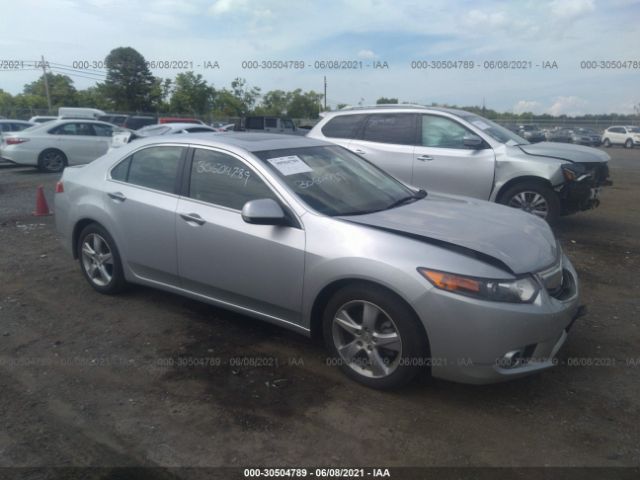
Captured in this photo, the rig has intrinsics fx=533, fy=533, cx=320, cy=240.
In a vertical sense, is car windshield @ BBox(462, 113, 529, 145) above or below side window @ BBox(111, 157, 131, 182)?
above

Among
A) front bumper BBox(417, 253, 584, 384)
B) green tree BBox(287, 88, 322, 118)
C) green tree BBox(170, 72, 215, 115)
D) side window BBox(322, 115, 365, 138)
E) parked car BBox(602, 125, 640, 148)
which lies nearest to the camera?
front bumper BBox(417, 253, 584, 384)

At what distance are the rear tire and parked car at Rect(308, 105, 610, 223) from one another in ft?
34.0

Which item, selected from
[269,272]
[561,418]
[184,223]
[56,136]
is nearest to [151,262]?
[184,223]

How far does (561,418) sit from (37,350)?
3.68 metres

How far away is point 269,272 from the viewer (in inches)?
147

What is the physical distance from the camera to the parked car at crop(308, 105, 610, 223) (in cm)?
717

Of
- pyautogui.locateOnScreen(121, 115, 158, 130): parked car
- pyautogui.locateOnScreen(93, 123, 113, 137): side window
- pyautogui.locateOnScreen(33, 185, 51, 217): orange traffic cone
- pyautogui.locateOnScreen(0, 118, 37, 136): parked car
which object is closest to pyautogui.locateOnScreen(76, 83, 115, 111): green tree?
pyautogui.locateOnScreen(121, 115, 158, 130): parked car

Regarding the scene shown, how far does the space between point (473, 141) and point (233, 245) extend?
451 cm

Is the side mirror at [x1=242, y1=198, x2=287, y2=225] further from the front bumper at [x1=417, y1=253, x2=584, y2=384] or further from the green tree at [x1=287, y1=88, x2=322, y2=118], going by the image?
the green tree at [x1=287, y1=88, x2=322, y2=118]

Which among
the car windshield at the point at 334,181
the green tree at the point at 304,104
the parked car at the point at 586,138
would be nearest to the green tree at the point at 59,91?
the green tree at the point at 304,104

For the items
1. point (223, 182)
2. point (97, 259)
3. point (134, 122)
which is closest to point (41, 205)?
point (97, 259)

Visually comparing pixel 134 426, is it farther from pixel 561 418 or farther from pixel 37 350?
pixel 561 418

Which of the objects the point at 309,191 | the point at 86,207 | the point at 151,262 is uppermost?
the point at 309,191

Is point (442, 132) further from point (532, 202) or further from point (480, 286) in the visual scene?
point (480, 286)
